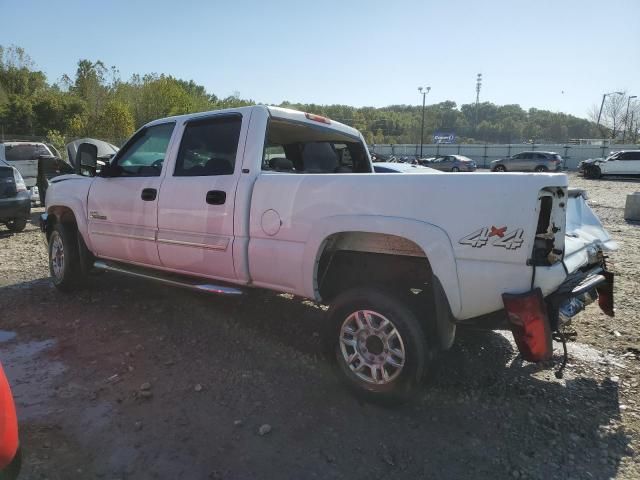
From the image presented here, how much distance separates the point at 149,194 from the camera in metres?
4.55

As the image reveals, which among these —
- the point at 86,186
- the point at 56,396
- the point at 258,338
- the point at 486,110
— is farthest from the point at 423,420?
the point at 486,110

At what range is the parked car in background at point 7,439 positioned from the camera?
1.83m

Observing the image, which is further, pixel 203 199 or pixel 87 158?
pixel 87 158

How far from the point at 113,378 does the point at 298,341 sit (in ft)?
5.08

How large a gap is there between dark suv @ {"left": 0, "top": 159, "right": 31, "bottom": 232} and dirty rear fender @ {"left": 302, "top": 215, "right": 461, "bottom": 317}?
27.8 feet

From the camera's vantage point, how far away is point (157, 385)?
3.55m

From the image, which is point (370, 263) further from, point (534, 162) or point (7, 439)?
point (534, 162)

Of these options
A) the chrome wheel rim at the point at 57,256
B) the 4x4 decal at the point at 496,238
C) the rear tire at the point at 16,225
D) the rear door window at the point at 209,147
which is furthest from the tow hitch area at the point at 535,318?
the rear tire at the point at 16,225

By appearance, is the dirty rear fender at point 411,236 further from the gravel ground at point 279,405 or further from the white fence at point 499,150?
the white fence at point 499,150

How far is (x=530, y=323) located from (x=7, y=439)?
252 centimetres

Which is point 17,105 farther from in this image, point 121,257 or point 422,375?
point 422,375

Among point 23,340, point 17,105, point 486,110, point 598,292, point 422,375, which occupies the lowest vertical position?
point 23,340

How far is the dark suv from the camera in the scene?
31.0ft

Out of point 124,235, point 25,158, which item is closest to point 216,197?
point 124,235
